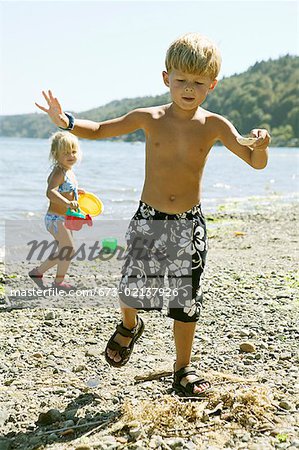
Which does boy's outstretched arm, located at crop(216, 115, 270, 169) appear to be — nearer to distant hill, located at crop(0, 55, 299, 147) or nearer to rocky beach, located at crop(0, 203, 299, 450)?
rocky beach, located at crop(0, 203, 299, 450)

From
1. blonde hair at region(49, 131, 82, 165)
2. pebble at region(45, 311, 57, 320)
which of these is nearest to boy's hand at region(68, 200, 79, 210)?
blonde hair at region(49, 131, 82, 165)

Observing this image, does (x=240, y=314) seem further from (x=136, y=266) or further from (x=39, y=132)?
(x=39, y=132)

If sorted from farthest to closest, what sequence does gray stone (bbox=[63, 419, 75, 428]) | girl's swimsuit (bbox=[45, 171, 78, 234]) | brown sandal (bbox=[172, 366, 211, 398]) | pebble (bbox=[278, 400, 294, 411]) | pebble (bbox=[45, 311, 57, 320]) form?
girl's swimsuit (bbox=[45, 171, 78, 234]) → pebble (bbox=[45, 311, 57, 320]) → brown sandal (bbox=[172, 366, 211, 398]) → pebble (bbox=[278, 400, 294, 411]) → gray stone (bbox=[63, 419, 75, 428])

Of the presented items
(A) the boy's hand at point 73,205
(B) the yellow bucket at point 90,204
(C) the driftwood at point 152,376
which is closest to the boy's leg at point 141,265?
(C) the driftwood at point 152,376

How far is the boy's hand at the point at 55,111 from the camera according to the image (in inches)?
146

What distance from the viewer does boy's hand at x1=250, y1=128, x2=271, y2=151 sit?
11.5ft

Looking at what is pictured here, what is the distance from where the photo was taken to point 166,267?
3822mm

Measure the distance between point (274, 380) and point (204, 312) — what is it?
1.69 m

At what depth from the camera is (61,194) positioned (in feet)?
21.7

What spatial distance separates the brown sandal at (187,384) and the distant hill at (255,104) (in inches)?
3351

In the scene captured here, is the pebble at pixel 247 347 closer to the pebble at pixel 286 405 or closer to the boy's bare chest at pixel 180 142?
the pebble at pixel 286 405

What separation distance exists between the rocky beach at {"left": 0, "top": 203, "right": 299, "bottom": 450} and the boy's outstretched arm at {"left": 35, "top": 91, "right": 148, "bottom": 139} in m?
1.61

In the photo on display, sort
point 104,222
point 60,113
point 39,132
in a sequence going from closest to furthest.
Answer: point 60,113 < point 104,222 < point 39,132

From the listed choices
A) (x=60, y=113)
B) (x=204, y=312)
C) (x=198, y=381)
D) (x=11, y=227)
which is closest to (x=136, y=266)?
(x=198, y=381)
